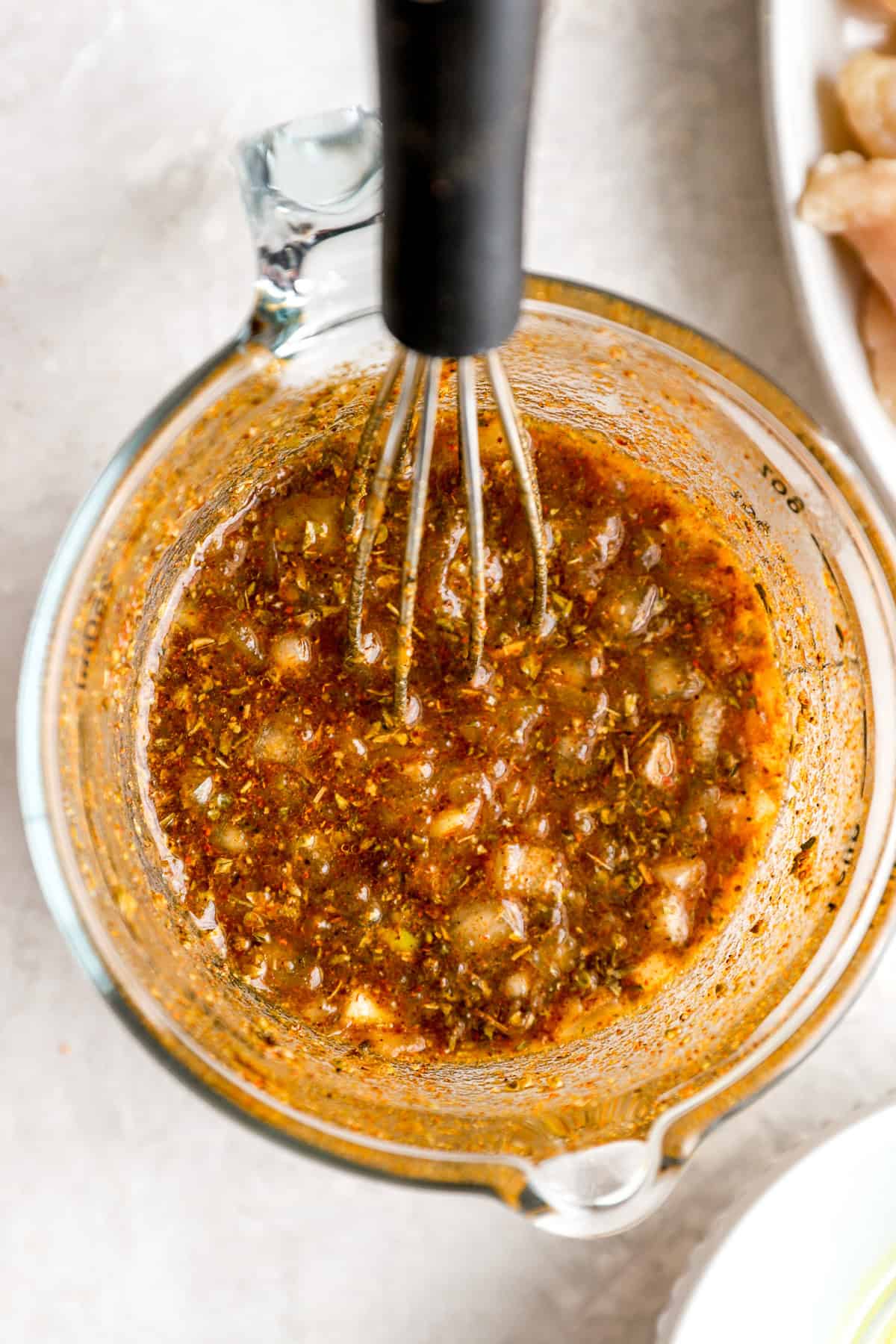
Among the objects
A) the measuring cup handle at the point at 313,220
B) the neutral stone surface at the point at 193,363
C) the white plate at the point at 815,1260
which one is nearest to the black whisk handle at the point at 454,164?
the measuring cup handle at the point at 313,220

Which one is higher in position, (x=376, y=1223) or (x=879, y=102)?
(x=879, y=102)

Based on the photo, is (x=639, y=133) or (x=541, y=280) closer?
(x=541, y=280)

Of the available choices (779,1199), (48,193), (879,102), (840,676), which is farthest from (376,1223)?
(879,102)

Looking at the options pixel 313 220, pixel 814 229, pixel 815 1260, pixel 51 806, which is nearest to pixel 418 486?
pixel 313 220

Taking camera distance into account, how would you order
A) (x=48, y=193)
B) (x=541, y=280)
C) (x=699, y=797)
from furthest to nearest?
(x=48, y=193)
(x=699, y=797)
(x=541, y=280)

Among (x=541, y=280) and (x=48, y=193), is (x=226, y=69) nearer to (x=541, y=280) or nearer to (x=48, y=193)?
(x=48, y=193)

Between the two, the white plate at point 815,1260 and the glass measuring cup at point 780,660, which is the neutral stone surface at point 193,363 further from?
the glass measuring cup at point 780,660

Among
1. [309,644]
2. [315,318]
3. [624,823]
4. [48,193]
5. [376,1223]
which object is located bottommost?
[376,1223]

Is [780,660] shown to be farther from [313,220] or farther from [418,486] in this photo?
[313,220]
